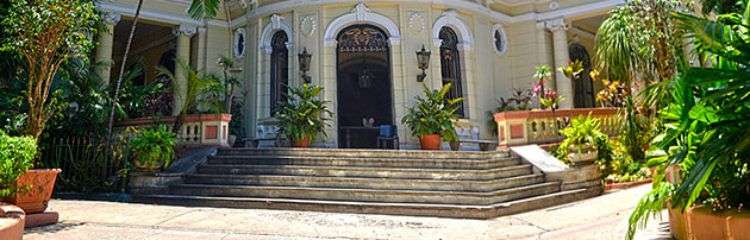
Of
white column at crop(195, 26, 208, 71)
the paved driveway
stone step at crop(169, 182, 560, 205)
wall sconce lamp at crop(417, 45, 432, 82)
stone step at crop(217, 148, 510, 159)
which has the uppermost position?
white column at crop(195, 26, 208, 71)

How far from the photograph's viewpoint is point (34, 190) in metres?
5.18

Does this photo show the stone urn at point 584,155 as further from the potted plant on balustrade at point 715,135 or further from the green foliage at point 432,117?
the potted plant on balustrade at point 715,135

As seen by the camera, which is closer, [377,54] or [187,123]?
[187,123]

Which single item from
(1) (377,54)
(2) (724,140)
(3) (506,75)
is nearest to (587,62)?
(3) (506,75)

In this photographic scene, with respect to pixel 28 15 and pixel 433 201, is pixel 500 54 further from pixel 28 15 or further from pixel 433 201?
pixel 28 15

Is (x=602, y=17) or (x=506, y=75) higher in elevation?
(x=602, y=17)

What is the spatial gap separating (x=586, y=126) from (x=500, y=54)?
21.0 feet

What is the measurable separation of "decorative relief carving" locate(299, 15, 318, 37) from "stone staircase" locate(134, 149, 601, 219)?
481 centimetres

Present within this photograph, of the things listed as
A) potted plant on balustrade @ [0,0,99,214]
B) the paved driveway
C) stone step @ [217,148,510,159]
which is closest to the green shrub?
stone step @ [217,148,510,159]

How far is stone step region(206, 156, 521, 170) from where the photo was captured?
8305mm

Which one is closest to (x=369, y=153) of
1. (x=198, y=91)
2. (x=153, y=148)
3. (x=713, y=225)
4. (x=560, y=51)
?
(x=153, y=148)

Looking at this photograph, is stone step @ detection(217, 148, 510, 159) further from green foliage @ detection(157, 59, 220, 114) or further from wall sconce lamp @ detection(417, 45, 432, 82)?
wall sconce lamp @ detection(417, 45, 432, 82)

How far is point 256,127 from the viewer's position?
13094mm

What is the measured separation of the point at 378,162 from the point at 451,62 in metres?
5.89
